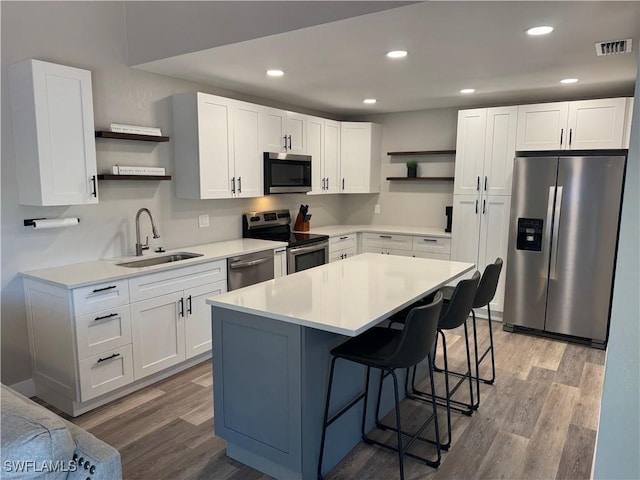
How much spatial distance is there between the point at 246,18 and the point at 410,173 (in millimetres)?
3330

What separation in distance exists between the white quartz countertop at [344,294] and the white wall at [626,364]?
91 cm

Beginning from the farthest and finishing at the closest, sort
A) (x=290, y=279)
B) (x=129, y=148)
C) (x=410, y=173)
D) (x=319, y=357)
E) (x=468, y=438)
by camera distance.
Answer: (x=410, y=173) → (x=129, y=148) → (x=290, y=279) → (x=468, y=438) → (x=319, y=357)

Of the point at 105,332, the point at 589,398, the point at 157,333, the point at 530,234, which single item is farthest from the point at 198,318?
the point at 530,234

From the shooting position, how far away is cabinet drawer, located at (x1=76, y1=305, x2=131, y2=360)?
2.71m

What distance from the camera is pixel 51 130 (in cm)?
278

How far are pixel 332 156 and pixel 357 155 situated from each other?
390 mm

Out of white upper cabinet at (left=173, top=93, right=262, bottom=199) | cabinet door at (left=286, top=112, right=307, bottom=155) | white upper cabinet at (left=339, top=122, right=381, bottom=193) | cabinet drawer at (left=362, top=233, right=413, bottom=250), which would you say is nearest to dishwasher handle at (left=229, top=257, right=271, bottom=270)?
white upper cabinet at (left=173, top=93, right=262, bottom=199)

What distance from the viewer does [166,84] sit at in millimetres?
3732

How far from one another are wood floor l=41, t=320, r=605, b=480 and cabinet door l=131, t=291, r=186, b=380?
18 cm

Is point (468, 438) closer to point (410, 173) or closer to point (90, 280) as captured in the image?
point (90, 280)

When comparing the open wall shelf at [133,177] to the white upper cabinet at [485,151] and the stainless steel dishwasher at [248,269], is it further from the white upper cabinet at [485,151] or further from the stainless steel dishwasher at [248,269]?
the white upper cabinet at [485,151]

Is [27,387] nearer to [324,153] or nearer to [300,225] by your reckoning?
[300,225]

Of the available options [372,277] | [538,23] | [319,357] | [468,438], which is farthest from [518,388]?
[538,23]

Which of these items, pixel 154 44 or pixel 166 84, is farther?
pixel 166 84
